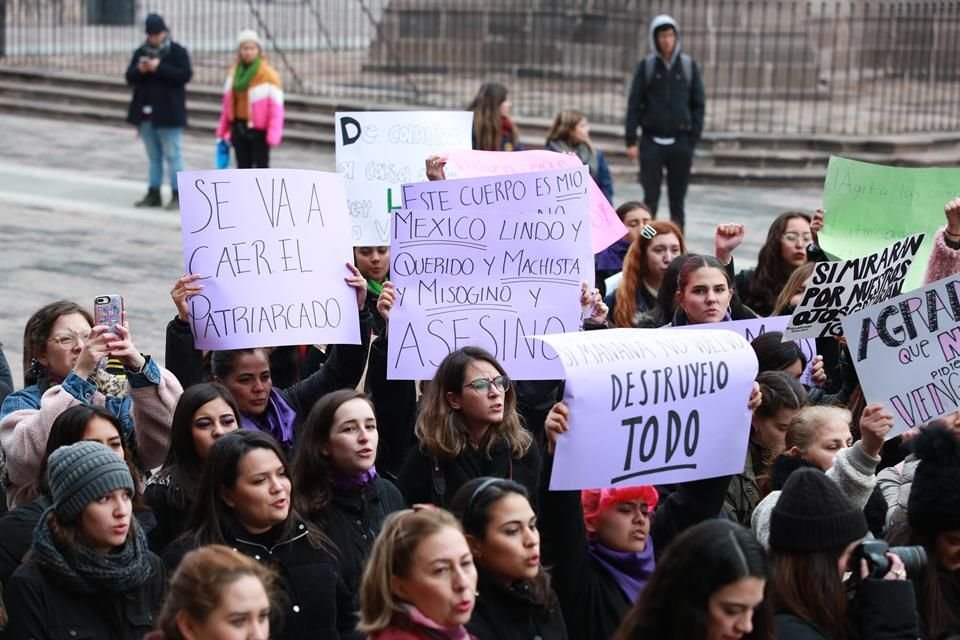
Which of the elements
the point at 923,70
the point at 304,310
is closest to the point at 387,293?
the point at 304,310

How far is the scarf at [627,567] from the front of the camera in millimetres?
5102

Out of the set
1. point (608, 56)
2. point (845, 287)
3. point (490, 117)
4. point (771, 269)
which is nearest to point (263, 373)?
point (845, 287)

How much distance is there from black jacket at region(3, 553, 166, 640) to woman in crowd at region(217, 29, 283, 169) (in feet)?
37.7

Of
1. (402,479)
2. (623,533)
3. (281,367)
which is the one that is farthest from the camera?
(281,367)

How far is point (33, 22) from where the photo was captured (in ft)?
88.1

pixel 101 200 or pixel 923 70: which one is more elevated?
pixel 923 70

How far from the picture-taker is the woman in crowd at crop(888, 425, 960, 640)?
4855mm

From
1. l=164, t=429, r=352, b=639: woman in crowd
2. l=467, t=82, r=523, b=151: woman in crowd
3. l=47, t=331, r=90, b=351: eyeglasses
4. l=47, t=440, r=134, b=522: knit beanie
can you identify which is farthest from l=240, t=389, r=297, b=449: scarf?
l=467, t=82, r=523, b=151: woman in crowd

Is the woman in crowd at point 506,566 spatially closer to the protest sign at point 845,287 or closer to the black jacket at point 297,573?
the black jacket at point 297,573

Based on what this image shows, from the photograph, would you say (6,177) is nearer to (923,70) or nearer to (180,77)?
(180,77)

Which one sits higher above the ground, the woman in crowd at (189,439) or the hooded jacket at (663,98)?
the hooded jacket at (663,98)

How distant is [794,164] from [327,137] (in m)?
5.69

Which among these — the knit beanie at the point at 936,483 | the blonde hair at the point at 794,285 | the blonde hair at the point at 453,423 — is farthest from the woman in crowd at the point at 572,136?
the knit beanie at the point at 936,483

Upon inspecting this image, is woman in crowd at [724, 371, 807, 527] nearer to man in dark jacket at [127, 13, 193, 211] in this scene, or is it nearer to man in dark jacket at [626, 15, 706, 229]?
man in dark jacket at [626, 15, 706, 229]
